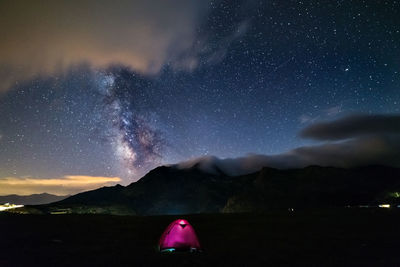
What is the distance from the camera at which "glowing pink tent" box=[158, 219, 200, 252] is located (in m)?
22.4

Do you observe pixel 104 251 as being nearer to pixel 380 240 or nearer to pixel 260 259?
pixel 260 259

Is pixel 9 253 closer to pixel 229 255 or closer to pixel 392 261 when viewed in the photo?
pixel 229 255

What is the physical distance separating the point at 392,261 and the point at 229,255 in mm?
9191

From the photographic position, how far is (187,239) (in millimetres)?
22672

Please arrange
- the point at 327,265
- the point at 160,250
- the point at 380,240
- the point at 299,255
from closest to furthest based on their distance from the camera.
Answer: the point at 327,265 → the point at 299,255 → the point at 160,250 → the point at 380,240

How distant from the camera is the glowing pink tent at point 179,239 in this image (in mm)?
22438

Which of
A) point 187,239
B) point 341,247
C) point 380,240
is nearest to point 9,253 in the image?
point 187,239

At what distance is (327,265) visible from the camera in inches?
701

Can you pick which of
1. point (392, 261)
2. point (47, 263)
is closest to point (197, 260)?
point (47, 263)

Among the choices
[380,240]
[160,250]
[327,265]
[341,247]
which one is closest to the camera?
[327,265]

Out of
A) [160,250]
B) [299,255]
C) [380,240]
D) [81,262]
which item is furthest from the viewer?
[380,240]

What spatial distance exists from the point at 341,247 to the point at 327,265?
7.99 m

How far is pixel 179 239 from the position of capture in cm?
2253

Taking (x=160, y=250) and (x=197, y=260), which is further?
(x=160, y=250)
